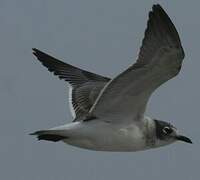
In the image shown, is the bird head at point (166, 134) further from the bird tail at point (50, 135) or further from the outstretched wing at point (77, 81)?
the bird tail at point (50, 135)

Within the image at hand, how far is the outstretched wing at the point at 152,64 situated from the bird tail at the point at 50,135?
686 millimetres

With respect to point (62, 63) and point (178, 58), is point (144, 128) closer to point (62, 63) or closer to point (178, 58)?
point (178, 58)

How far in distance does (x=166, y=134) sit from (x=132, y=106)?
964 mm

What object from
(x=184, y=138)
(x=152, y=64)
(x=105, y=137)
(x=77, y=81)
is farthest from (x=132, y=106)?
(x=77, y=81)

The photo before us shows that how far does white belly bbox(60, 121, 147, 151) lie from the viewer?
35.8 feet

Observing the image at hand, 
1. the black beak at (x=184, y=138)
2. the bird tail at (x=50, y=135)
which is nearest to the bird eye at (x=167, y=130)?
the black beak at (x=184, y=138)

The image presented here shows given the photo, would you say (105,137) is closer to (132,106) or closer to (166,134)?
(132,106)

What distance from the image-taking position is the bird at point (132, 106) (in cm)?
1003

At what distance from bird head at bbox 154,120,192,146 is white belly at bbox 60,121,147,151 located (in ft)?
1.14

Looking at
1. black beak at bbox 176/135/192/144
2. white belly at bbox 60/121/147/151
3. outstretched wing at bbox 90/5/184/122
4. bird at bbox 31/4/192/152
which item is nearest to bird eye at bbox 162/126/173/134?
bird at bbox 31/4/192/152

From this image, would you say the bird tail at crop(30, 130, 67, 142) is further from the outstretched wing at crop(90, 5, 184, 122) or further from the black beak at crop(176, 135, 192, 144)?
the black beak at crop(176, 135, 192, 144)

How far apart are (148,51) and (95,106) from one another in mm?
1252

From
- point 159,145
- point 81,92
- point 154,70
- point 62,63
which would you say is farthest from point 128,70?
point 62,63

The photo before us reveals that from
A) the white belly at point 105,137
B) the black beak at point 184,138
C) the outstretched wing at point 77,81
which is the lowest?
the black beak at point 184,138
